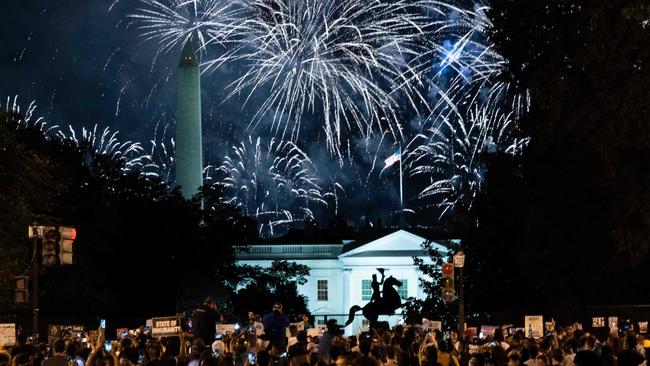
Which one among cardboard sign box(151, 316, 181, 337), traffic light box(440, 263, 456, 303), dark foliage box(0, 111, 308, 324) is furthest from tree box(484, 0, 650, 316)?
dark foliage box(0, 111, 308, 324)

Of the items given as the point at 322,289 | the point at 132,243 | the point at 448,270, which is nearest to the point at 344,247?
the point at 322,289

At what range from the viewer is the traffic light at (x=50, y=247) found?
75.7ft

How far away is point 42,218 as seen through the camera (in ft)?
148

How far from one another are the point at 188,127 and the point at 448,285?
7310cm

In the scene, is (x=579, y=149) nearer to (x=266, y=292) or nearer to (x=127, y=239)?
(x=127, y=239)

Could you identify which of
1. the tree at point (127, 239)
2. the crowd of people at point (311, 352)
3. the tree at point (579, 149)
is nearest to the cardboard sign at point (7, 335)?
the crowd of people at point (311, 352)

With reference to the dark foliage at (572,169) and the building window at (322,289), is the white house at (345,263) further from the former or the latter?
the dark foliage at (572,169)

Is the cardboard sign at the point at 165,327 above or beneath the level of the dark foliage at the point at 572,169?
beneath

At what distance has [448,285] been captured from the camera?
2852cm

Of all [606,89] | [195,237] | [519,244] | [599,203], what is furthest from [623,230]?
[195,237]

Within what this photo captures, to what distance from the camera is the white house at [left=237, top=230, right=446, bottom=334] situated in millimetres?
102062

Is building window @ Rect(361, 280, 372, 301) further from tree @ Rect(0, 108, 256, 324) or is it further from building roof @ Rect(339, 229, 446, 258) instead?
tree @ Rect(0, 108, 256, 324)

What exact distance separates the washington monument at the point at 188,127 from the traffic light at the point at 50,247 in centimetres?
7583

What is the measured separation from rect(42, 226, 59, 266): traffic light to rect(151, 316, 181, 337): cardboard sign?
251 centimetres
